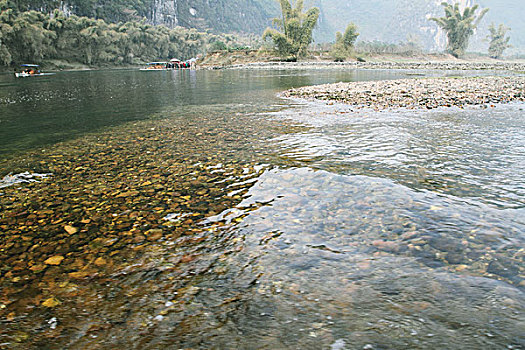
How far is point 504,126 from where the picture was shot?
12.0 metres

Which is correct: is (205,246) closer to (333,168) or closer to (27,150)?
(333,168)

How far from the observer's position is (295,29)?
99.4 m

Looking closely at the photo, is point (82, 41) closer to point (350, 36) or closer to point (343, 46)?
point (343, 46)

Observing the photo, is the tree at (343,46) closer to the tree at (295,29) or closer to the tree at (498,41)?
the tree at (295,29)

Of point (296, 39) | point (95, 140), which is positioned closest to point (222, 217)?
point (95, 140)

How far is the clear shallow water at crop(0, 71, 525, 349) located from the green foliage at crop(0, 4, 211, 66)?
313 ft

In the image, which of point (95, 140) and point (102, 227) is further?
point (95, 140)

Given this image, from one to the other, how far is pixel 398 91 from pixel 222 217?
2094cm

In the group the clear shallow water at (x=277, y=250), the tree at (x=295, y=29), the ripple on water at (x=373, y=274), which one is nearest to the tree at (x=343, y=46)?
the tree at (x=295, y=29)

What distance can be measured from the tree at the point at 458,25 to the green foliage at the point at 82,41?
117 metres

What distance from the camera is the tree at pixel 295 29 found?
98.8 m

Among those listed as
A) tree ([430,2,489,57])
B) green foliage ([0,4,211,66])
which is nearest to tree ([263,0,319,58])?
tree ([430,2,489,57])

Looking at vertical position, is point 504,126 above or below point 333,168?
above

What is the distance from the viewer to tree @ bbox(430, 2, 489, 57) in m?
110
